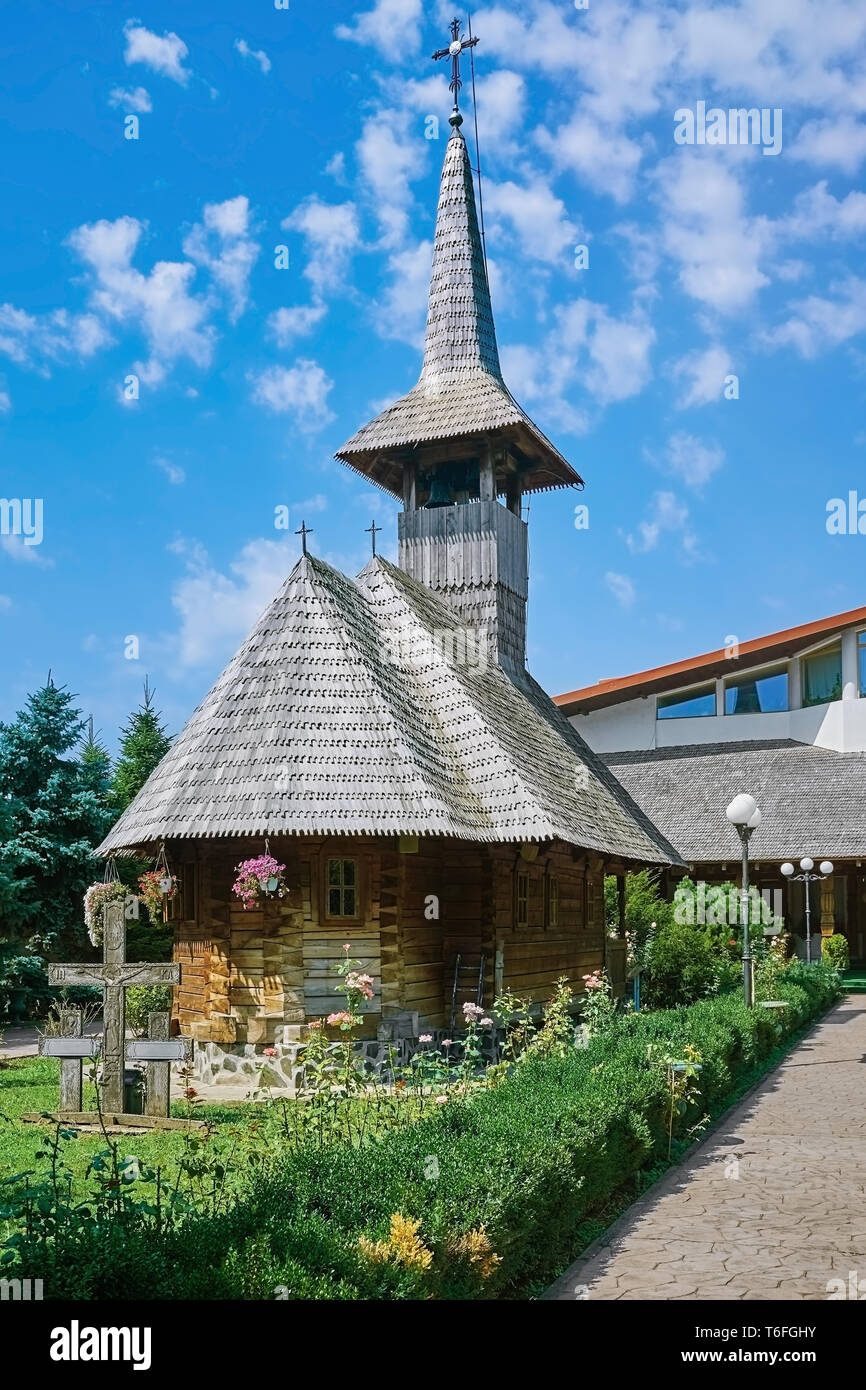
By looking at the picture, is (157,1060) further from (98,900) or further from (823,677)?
(823,677)

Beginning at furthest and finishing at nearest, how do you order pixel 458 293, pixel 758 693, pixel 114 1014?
pixel 758 693 → pixel 458 293 → pixel 114 1014

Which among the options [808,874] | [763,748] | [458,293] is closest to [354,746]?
[458,293]

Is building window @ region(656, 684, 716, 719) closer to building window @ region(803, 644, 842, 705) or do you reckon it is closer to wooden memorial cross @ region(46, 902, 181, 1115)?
building window @ region(803, 644, 842, 705)

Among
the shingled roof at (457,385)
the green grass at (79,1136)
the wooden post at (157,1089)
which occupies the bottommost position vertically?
the green grass at (79,1136)

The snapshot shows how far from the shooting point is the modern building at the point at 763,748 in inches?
1126

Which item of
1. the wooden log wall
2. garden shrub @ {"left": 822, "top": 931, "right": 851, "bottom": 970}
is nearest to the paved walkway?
the wooden log wall

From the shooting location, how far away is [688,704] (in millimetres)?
34094

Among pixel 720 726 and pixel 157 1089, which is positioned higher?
pixel 720 726

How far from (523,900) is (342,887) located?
353cm

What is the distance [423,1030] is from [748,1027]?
3.57m

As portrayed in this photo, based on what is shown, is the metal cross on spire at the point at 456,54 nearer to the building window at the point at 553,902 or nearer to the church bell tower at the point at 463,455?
the church bell tower at the point at 463,455

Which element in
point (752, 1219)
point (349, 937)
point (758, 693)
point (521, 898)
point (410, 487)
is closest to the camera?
point (752, 1219)

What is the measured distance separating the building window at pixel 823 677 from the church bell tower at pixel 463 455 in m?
13.8

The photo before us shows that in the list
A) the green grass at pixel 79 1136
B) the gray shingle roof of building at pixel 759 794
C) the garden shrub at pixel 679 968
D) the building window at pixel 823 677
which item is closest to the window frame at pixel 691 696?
the gray shingle roof of building at pixel 759 794
